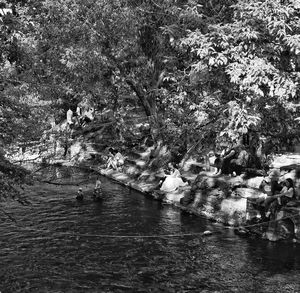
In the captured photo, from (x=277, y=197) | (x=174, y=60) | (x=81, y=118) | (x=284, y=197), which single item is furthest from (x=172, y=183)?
(x=81, y=118)

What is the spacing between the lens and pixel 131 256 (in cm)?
1709

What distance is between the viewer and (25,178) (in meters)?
9.40

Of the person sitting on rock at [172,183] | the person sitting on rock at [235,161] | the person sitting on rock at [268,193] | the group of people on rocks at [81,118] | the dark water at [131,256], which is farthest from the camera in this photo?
the group of people on rocks at [81,118]

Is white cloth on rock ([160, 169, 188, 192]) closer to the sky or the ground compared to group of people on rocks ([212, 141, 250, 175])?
closer to the ground

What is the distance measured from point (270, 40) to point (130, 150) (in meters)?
27.6

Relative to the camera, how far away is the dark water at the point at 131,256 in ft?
47.5

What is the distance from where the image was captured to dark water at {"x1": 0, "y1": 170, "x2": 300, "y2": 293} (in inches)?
570

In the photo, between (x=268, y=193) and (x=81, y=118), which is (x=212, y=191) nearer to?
(x=268, y=193)

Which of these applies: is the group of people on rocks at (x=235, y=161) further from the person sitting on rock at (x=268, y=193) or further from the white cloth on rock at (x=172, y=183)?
the white cloth on rock at (x=172, y=183)

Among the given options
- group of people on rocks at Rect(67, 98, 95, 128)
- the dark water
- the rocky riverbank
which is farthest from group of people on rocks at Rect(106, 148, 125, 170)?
group of people on rocks at Rect(67, 98, 95, 128)

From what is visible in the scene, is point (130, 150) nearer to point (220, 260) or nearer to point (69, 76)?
point (69, 76)

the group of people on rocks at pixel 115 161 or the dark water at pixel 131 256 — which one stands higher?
the group of people on rocks at pixel 115 161

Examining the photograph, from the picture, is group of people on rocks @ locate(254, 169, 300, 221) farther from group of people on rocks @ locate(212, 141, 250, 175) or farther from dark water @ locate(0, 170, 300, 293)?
group of people on rocks @ locate(212, 141, 250, 175)

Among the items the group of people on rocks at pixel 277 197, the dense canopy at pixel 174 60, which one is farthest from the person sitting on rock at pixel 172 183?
the group of people on rocks at pixel 277 197
